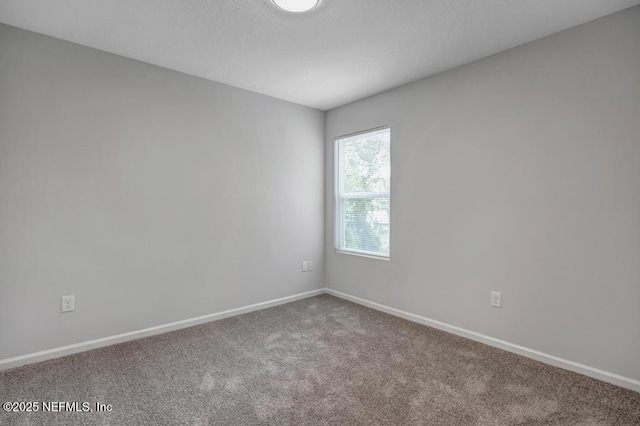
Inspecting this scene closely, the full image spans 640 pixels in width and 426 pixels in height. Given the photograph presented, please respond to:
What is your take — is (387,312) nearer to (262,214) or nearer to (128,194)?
(262,214)

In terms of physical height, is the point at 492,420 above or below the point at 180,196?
below

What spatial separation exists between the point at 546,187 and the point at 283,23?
2.19m

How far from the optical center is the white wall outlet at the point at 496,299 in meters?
2.65

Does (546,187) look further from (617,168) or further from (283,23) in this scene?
(283,23)

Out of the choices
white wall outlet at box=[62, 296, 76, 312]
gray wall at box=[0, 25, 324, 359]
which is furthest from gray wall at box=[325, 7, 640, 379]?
white wall outlet at box=[62, 296, 76, 312]

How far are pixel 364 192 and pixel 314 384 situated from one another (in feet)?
7.38

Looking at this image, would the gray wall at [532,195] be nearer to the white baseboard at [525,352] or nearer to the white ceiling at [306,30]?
the white baseboard at [525,352]

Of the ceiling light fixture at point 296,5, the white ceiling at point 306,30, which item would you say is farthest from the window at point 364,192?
the ceiling light fixture at point 296,5

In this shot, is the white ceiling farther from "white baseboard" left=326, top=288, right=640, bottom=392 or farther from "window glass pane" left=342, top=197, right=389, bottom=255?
"white baseboard" left=326, top=288, right=640, bottom=392

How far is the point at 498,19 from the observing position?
218 centimetres

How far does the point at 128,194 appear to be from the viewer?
9.11ft

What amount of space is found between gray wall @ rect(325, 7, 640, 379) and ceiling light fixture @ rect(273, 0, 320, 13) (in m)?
1.53

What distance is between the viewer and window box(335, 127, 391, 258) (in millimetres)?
3619

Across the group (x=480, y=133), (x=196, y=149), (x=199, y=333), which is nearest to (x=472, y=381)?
(x=480, y=133)
